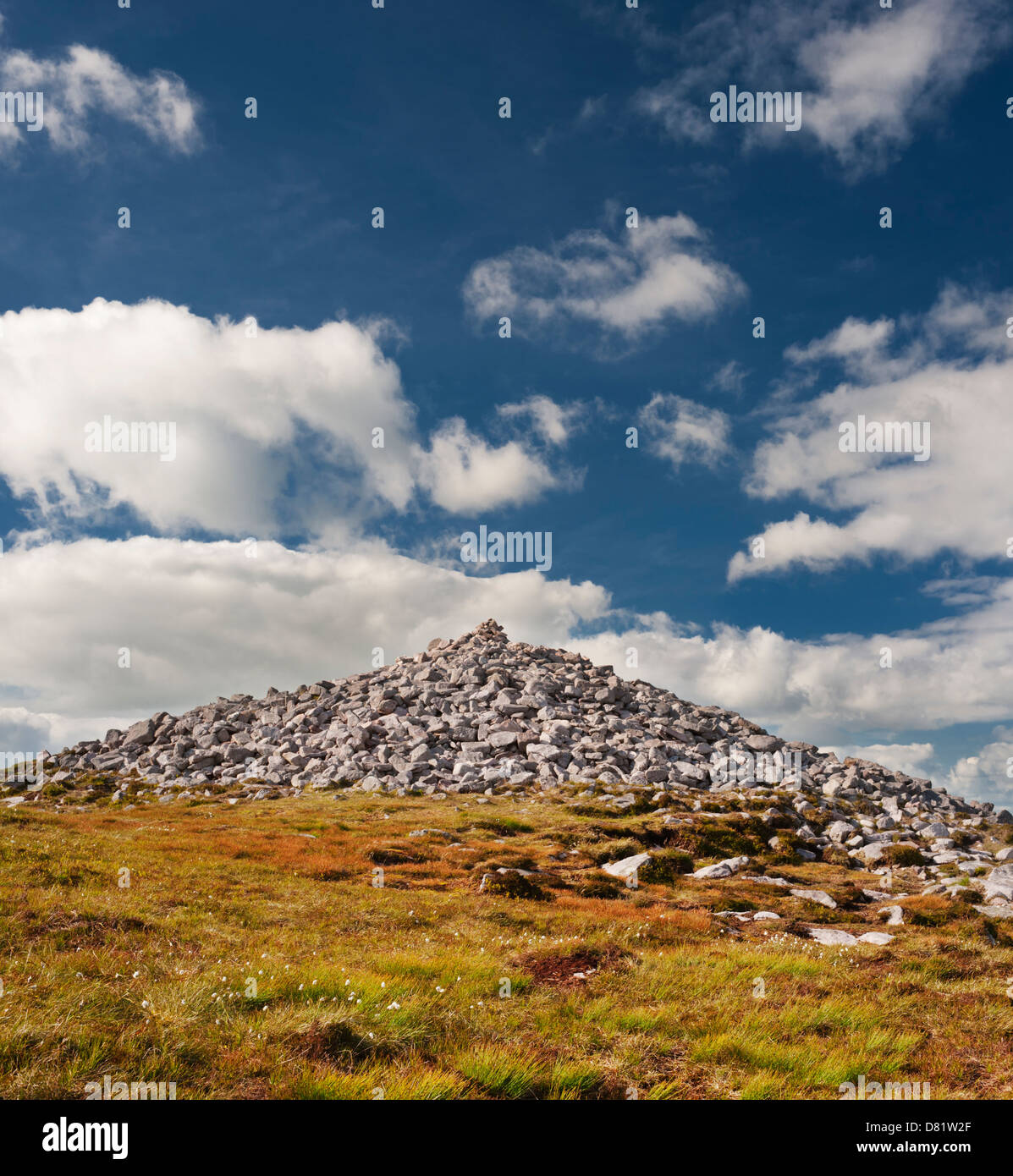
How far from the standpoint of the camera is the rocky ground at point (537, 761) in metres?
39.5

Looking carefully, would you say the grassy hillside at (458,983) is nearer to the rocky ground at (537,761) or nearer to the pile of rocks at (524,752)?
the rocky ground at (537,761)

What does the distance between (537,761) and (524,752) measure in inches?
108

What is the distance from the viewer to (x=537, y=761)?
5153 cm

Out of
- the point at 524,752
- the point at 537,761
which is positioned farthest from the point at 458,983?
the point at 524,752

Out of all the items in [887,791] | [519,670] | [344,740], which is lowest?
[887,791]

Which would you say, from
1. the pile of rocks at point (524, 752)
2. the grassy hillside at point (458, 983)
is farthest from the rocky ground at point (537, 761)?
the grassy hillside at point (458, 983)

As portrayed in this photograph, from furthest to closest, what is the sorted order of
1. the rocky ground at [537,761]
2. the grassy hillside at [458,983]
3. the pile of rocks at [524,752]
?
the pile of rocks at [524,752]
the rocky ground at [537,761]
the grassy hillside at [458,983]

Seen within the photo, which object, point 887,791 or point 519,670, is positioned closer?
point 887,791

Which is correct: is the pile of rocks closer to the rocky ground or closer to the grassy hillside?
the rocky ground

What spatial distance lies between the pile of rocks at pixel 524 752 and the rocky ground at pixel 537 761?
19 cm
